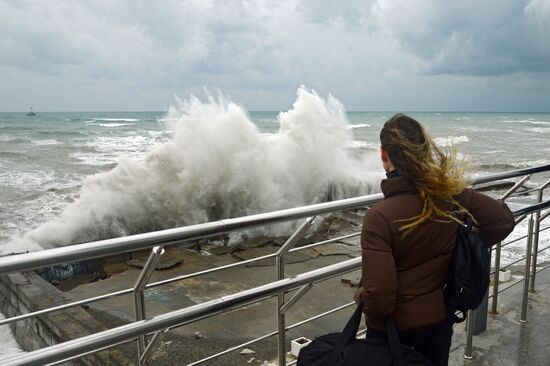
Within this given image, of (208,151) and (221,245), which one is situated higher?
(208,151)

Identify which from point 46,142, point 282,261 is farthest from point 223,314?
point 46,142

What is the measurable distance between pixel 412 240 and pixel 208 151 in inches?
429

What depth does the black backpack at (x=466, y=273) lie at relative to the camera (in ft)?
5.03

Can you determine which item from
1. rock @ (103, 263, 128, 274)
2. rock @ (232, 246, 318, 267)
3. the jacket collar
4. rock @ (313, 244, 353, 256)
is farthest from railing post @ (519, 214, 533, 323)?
rock @ (103, 263, 128, 274)

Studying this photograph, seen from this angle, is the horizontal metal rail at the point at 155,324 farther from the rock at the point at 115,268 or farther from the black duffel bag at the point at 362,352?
the rock at the point at 115,268

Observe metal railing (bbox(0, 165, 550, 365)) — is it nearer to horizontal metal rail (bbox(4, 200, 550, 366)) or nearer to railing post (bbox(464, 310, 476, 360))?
horizontal metal rail (bbox(4, 200, 550, 366))

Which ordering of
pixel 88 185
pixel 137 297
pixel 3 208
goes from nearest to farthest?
pixel 137 297, pixel 88 185, pixel 3 208

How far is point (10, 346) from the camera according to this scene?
5.09 meters

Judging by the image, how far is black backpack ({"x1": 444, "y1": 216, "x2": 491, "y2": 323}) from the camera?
1.53m

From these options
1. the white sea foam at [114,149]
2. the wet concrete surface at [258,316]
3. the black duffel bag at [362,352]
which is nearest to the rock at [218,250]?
the wet concrete surface at [258,316]

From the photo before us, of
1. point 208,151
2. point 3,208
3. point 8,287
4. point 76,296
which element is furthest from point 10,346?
point 3,208

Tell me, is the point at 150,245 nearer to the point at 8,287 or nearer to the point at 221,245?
the point at 8,287

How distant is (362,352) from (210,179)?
10.5 m

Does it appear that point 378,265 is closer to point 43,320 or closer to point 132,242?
point 132,242
